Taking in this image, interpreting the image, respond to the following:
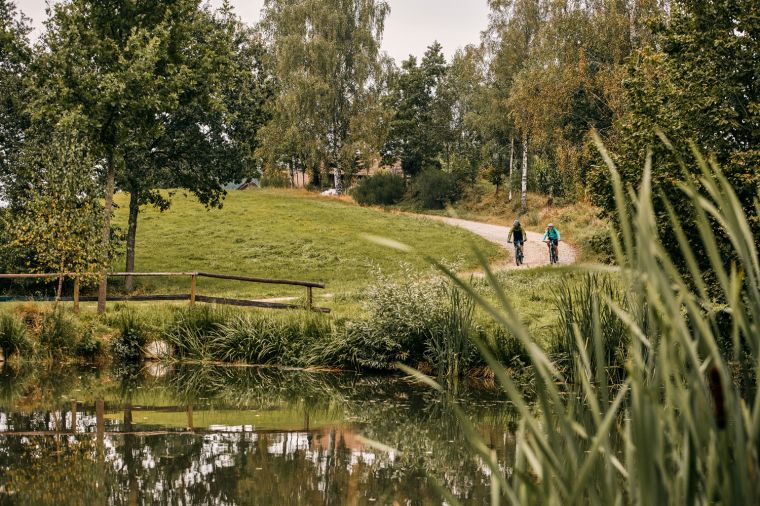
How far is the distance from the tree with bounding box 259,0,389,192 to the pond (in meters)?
29.3

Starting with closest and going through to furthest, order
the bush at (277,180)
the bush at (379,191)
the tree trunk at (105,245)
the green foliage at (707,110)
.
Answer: the green foliage at (707,110) < the tree trunk at (105,245) < the bush at (379,191) < the bush at (277,180)

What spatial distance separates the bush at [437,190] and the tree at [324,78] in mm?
3291

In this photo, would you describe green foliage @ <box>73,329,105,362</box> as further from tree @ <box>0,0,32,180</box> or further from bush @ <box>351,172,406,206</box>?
bush @ <box>351,172,406,206</box>

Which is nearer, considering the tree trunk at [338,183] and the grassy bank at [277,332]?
the grassy bank at [277,332]

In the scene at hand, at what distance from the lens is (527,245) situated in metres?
31.6

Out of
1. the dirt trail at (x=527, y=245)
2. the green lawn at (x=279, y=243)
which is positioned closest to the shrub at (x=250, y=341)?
the green lawn at (x=279, y=243)

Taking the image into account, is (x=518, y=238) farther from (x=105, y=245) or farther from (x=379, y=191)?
(x=379, y=191)

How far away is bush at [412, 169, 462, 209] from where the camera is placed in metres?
45.6

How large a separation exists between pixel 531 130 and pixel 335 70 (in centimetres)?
1625

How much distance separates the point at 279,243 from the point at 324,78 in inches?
528

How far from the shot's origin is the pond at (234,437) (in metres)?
7.55

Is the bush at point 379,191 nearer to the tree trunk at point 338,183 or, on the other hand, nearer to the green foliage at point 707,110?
the tree trunk at point 338,183

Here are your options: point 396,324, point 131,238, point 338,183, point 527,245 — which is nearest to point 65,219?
point 396,324

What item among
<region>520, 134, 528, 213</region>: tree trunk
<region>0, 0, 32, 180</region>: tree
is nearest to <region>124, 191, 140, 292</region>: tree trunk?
<region>0, 0, 32, 180</region>: tree
